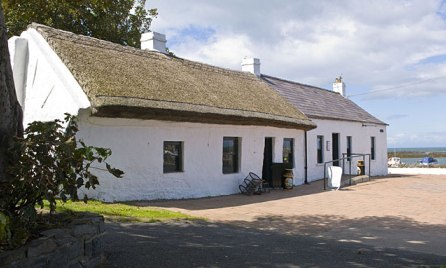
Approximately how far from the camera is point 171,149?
1426 cm

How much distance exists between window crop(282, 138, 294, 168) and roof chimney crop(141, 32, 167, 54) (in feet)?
21.2

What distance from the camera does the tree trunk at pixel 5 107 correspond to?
5598 mm

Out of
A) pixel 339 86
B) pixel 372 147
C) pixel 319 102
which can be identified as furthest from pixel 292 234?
pixel 339 86

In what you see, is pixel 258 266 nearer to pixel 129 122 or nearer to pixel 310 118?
pixel 129 122

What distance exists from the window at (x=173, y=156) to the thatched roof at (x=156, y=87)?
3.10 feet

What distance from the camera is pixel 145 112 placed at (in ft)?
41.2

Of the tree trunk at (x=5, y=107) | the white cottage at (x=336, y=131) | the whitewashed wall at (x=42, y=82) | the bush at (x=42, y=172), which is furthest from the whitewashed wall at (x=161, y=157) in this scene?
the bush at (x=42, y=172)

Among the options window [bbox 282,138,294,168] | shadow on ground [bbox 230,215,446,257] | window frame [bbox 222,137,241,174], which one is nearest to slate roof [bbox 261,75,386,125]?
window [bbox 282,138,294,168]

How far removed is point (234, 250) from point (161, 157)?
6.87 meters

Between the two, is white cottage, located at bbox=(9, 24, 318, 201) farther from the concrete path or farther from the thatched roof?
the concrete path

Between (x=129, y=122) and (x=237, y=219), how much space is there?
Answer: 4240 millimetres

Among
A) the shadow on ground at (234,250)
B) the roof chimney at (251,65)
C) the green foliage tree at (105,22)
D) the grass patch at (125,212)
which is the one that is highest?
the green foliage tree at (105,22)

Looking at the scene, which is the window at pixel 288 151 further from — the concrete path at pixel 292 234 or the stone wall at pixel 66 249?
the stone wall at pixel 66 249

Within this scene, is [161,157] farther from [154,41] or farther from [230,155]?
[154,41]
